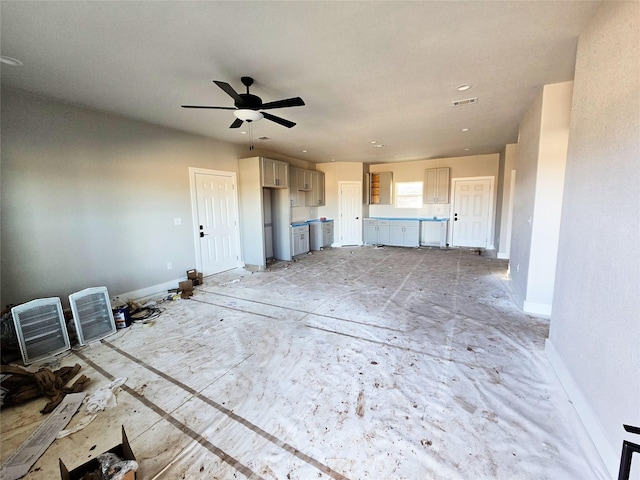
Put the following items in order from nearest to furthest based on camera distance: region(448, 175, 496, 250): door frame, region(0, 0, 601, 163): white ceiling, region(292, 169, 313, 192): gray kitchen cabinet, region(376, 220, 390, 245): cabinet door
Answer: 1. region(0, 0, 601, 163): white ceiling
2. region(292, 169, 313, 192): gray kitchen cabinet
3. region(448, 175, 496, 250): door frame
4. region(376, 220, 390, 245): cabinet door

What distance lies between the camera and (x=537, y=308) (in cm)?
332

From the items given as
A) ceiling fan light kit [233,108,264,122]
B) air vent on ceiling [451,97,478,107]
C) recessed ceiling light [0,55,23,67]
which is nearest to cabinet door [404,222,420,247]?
air vent on ceiling [451,97,478,107]

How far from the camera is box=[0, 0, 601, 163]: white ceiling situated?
1.86 meters

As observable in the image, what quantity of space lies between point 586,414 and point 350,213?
282 inches

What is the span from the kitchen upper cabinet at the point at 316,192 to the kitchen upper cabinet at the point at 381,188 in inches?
72.8

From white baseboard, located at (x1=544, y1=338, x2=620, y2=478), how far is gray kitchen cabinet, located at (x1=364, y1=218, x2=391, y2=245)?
6163 mm

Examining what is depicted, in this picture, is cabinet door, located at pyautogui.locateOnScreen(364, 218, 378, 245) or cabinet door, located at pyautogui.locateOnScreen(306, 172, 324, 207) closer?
cabinet door, located at pyautogui.locateOnScreen(306, 172, 324, 207)

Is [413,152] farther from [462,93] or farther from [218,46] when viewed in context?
[218,46]

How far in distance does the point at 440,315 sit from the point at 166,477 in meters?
3.07

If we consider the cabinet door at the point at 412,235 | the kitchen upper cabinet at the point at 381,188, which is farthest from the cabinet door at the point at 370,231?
the cabinet door at the point at 412,235

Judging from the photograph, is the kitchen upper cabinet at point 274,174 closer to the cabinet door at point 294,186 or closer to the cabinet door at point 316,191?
the cabinet door at point 294,186

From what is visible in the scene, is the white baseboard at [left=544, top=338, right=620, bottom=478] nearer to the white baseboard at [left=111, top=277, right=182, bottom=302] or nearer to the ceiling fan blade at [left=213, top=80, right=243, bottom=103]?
the ceiling fan blade at [left=213, top=80, right=243, bottom=103]

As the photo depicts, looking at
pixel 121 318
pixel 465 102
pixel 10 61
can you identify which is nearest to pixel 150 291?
pixel 121 318

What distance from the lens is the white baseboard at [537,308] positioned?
326 centimetres
